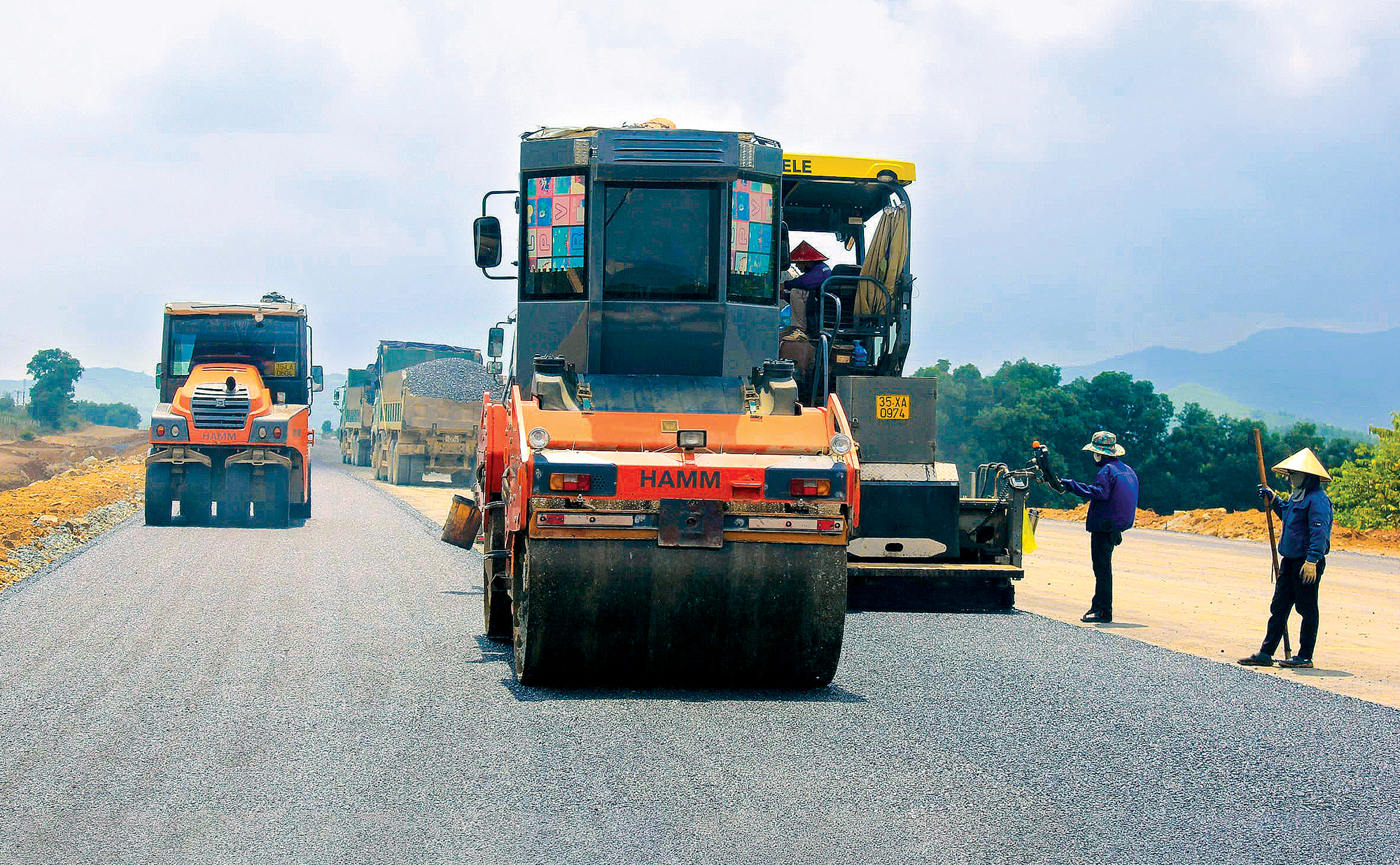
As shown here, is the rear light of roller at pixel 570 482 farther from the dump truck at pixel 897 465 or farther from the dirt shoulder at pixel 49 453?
the dirt shoulder at pixel 49 453

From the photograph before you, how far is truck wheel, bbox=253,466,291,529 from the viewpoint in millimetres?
20750

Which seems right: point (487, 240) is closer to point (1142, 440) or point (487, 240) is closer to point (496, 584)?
point (496, 584)

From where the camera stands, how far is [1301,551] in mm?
9438

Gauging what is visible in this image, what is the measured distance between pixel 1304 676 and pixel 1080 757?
3.87 metres

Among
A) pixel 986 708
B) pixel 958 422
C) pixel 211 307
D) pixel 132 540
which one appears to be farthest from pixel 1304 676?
pixel 958 422

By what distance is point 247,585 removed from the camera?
12.9m

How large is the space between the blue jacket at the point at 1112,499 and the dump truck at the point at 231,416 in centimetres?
1309

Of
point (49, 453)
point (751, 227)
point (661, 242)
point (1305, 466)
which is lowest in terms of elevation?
point (49, 453)

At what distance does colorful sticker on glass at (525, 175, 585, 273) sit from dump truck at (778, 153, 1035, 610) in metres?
2.41

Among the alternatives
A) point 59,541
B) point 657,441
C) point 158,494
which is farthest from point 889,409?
point 158,494

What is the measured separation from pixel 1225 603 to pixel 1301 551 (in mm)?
5701

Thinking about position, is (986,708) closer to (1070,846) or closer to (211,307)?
(1070,846)

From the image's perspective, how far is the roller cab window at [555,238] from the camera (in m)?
9.25

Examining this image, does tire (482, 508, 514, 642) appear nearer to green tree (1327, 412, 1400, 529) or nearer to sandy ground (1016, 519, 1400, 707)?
sandy ground (1016, 519, 1400, 707)
